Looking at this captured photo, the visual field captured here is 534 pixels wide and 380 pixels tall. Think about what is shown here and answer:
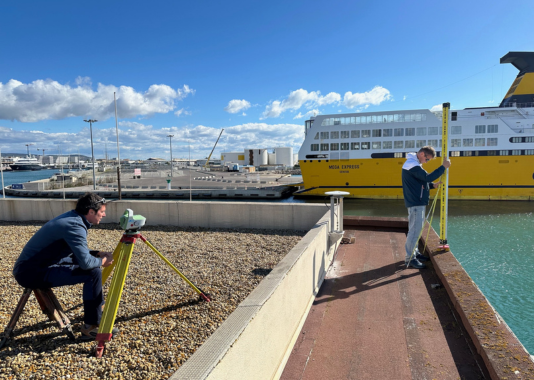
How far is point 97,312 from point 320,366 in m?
2.00

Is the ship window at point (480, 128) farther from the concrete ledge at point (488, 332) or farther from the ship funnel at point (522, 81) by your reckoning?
the concrete ledge at point (488, 332)

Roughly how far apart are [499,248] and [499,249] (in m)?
0.23

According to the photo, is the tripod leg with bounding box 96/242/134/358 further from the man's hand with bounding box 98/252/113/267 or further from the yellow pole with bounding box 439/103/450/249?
the yellow pole with bounding box 439/103/450/249

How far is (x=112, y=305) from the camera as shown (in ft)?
8.15

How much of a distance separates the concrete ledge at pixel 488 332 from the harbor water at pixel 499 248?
1.62 m

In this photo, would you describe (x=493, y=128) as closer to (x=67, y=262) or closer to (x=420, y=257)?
(x=420, y=257)

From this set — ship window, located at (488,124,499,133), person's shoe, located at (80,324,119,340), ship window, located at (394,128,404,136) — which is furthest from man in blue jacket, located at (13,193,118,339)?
ship window, located at (488,124,499,133)

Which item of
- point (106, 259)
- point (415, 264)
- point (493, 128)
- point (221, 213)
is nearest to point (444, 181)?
point (415, 264)

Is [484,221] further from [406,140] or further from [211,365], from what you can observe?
[211,365]

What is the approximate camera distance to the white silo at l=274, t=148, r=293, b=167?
89.7 meters

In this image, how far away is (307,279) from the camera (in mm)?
3617

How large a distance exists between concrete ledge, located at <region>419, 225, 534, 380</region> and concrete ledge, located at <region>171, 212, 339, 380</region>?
1571mm

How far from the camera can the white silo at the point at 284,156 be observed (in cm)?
8969

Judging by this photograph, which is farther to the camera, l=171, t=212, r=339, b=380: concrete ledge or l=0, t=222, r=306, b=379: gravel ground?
l=0, t=222, r=306, b=379: gravel ground
